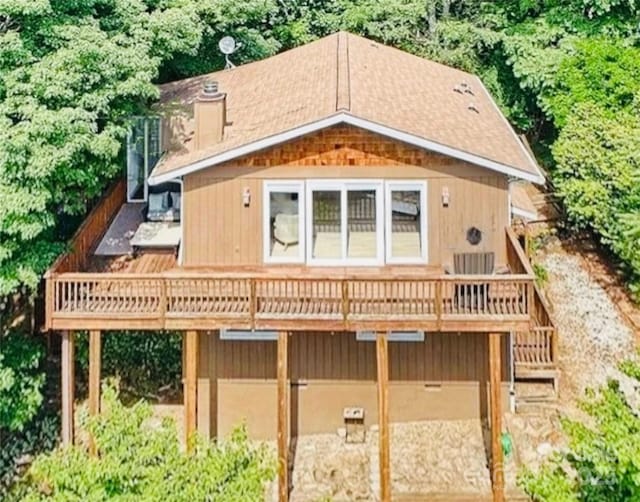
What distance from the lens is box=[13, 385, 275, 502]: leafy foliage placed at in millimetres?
9094

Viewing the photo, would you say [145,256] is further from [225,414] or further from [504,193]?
[504,193]

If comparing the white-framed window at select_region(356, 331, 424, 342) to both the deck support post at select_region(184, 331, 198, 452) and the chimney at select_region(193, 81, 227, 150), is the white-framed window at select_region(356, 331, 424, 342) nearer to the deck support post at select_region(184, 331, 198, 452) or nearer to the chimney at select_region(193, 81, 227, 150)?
the deck support post at select_region(184, 331, 198, 452)

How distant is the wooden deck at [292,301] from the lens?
12797 millimetres

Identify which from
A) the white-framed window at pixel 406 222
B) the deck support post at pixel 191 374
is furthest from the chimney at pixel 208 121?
the deck support post at pixel 191 374

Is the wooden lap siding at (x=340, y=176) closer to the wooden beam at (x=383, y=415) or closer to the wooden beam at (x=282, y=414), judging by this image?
the wooden beam at (x=282, y=414)

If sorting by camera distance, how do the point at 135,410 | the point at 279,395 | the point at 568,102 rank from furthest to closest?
the point at 568,102
the point at 279,395
the point at 135,410

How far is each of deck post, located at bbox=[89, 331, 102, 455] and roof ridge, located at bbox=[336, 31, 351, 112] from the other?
596cm

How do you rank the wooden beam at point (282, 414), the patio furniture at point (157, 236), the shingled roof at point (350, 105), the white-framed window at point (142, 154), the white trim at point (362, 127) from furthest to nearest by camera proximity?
the white-framed window at point (142, 154) → the patio furniture at point (157, 236) → the shingled roof at point (350, 105) → the white trim at point (362, 127) → the wooden beam at point (282, 414)

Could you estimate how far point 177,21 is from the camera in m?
17.3

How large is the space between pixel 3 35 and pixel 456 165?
8.83 m

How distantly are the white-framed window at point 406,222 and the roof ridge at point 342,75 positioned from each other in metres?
1.72

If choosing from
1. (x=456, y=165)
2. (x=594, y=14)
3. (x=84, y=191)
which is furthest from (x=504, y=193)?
(x=594, y=14)

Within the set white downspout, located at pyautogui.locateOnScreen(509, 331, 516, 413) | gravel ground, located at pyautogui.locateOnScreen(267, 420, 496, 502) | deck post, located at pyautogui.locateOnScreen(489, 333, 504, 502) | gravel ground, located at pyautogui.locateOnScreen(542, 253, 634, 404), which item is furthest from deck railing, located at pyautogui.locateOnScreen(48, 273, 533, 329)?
gravel ground, located at pyautogui.locateOnScreen(542, 253, 634, 404)

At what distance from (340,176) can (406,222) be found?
1.53 metres
